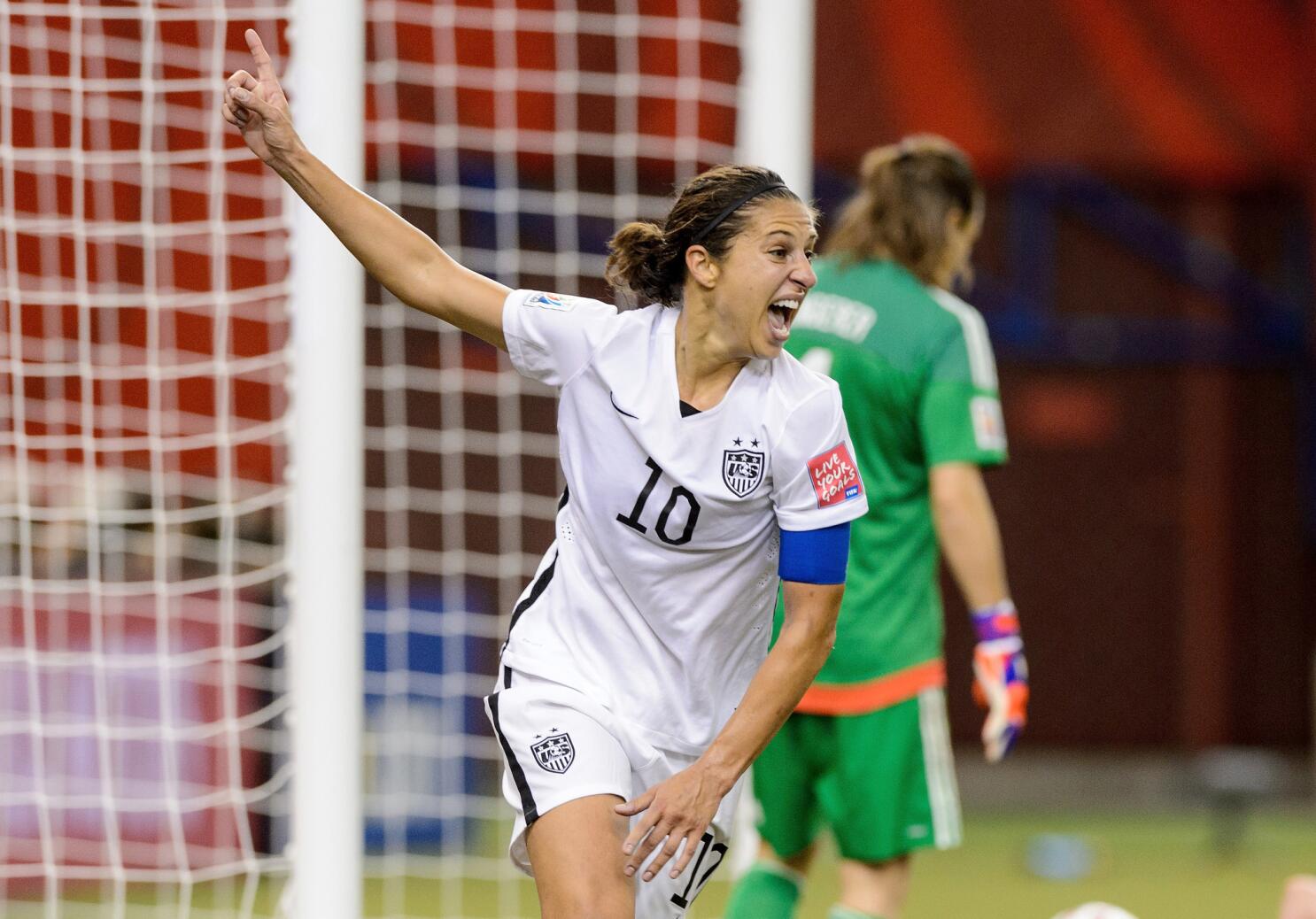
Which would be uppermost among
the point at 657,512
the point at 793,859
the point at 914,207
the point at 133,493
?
the point at 914,207

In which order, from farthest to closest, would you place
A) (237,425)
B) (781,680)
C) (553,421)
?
1. (553,421)
2. (237,425)
3. (781,680)

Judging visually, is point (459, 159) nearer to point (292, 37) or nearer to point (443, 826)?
point (443, 826)

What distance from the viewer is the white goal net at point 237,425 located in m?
5.83

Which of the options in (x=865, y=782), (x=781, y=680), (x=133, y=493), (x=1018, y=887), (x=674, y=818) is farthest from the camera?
(x=133, y=493)

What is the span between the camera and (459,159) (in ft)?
31.5

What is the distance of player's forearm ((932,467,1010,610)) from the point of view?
162 inches

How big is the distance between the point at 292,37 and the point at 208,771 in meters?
3.42

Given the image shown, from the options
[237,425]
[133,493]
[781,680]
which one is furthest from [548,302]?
[237,425]

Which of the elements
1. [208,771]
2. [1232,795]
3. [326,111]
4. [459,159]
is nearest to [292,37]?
[326,111]

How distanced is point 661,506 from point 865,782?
1.31 metres

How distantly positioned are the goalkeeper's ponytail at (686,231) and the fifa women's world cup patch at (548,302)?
0.38 ft

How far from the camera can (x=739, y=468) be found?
306 centimetres

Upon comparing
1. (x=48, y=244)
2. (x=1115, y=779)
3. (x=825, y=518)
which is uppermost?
(x=48, y=244)

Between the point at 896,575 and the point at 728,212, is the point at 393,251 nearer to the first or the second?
the point at 728,212
